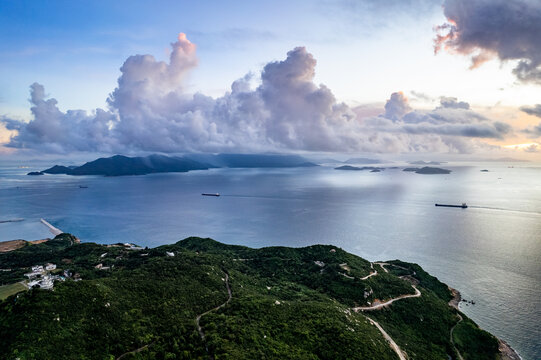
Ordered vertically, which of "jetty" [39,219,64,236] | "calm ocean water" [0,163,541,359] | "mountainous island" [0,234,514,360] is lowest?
"calm ocean water" [0,163,541,359]

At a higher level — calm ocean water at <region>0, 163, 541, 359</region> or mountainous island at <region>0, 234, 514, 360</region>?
mountainous island at <region>0, 234, 514, 360</region>

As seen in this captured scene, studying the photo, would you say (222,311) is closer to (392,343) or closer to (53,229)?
(392,343)

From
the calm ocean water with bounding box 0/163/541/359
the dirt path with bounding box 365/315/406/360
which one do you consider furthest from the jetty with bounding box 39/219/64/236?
the dirt path with bounding box 365/315/406/360

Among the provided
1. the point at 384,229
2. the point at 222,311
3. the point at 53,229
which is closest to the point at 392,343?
the point at 222,311

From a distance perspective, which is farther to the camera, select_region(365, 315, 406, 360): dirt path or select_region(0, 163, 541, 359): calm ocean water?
select_region(0, 163, 541, 359): calm ocean water

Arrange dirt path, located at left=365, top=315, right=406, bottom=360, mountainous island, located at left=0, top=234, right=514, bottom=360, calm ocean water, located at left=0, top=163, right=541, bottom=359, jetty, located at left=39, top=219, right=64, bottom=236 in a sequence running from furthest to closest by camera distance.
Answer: jetty, located at left=39, top=219, right=64, bottom=236
calm ocean water, located at left=0, top=163, right=541, bottom=359
dirt path, located at left=365, top=315, right=406, bottom=360
mountainous island, located at left=0, top=234, right=514, bottom=360

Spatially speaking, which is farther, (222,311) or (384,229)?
(384,229)

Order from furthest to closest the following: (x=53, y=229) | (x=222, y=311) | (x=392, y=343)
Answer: (x=53, y=229) < (x=222, y=311) < (x=392, y=343)

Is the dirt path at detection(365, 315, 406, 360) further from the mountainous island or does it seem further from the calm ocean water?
the calm ocean water

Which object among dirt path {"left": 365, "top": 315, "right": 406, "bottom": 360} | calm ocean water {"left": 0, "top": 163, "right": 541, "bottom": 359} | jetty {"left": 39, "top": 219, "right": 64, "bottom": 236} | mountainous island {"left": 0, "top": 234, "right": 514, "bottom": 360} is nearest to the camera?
mountainous island {"left": 0, "top": 234, "right": 514, "bottom": 360}

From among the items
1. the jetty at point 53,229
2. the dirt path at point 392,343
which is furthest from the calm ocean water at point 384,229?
the dirt path at point 392,343
